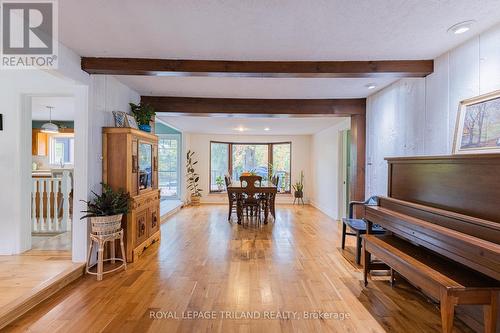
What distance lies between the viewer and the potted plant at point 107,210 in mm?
2666

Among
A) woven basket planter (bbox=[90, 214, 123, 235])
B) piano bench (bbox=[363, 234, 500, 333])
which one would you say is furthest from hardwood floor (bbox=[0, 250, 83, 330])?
piano bench (bbox=[363, 234, 500, 333])

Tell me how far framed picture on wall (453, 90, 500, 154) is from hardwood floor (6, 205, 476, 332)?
1413mm

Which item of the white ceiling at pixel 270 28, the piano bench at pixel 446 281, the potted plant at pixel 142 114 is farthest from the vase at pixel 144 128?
the piano bench at pixel 446 281

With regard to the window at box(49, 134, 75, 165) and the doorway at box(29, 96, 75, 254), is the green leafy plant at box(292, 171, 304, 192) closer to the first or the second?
the doorway at box(29, 96, 75, 254)

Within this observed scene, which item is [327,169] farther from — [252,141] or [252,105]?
[252,105]

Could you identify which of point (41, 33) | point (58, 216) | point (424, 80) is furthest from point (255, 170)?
point (41, 33)

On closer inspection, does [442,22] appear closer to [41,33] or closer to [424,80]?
[424,80]

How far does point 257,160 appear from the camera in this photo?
8.25 metres

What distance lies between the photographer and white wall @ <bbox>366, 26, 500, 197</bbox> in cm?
201

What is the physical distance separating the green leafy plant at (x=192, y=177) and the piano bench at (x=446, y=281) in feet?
20.5

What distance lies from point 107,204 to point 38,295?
0.96 metres

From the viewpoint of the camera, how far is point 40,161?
6031mm

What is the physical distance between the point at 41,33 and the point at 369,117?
411cm

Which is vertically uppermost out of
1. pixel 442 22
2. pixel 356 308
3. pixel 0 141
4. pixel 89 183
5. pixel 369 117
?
pixel 442 22
